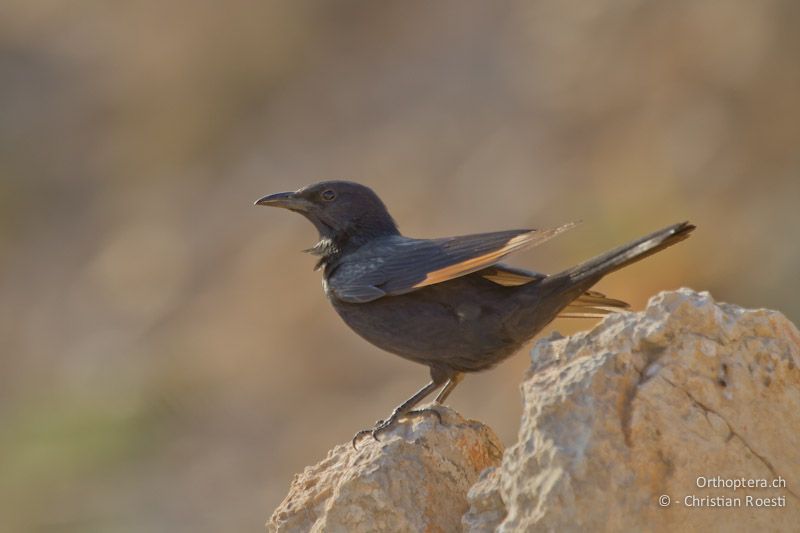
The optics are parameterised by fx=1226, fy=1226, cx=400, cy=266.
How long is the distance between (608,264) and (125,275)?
41.0 feet

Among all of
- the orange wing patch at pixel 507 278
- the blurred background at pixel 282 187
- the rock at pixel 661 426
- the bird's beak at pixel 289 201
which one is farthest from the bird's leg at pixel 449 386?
the blurred background at pixel 282 187

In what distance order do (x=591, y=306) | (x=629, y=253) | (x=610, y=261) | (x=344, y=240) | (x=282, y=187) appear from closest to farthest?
(x=629, y=253) → (x=610, y=261) → (x=591, y=306) → (x=344, y=240) → (x=282, y=187)

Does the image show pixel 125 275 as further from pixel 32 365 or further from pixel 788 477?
pixel 788 477

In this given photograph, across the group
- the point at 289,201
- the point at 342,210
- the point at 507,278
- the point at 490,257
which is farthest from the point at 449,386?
the point at 289,201

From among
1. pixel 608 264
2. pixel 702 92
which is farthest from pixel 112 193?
pixel 608 264

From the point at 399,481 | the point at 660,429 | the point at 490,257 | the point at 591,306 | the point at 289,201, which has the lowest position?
the point at 660,429

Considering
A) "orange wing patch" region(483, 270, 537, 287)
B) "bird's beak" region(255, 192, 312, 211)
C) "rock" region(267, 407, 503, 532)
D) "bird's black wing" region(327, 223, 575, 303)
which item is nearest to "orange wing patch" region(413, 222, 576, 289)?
"bird's black wing" region(327, 223, 575, 303)

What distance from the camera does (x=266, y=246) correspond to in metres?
14.6

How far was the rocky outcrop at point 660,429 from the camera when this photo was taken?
353cm

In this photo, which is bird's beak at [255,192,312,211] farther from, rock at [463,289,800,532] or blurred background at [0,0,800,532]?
blurred background at [0,0,800,532]

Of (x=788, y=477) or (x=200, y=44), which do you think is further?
(x=200, y=44)

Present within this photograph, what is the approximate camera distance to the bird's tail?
414 cm

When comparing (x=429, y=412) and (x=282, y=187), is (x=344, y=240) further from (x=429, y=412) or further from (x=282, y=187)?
(x=282, y=187)

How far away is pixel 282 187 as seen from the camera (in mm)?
15609
